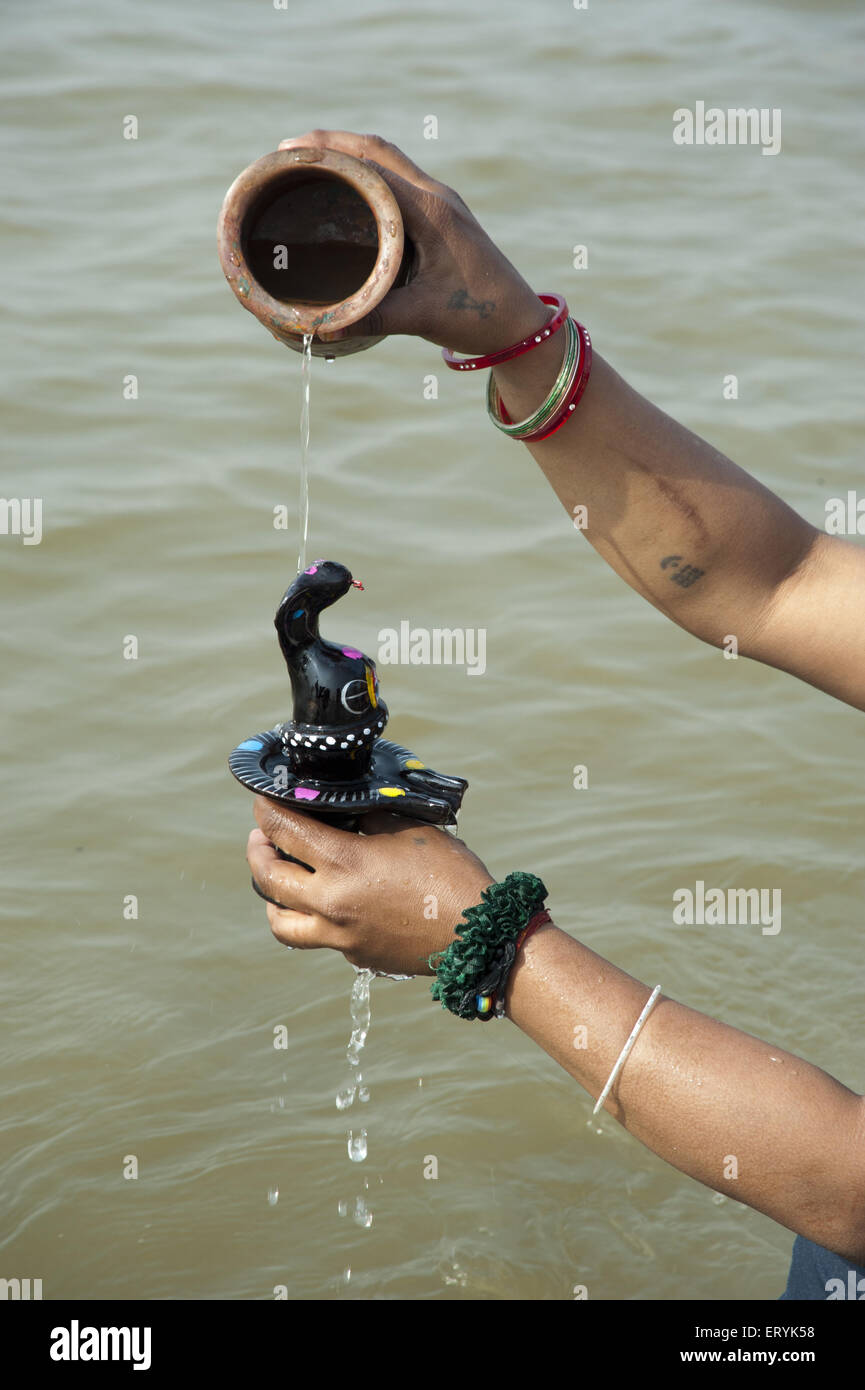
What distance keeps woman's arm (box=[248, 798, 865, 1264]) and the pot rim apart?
73 centimetres

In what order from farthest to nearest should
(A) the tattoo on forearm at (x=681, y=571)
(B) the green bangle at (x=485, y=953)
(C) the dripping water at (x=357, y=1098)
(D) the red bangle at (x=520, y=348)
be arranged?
(C) the dripping water at (x=357, y=1098) < (A) the tattoo on forearm at (x=681, y=571) < (D) the red bangle at (x=520, y=348) < (B) the green bangle at (x=485, y=953)

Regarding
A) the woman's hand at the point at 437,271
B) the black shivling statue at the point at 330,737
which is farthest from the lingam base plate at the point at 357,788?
the woman's hand at the point at 437,271

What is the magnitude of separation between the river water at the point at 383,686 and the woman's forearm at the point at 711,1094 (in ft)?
4.50

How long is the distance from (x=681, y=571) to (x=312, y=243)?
801 millimetres

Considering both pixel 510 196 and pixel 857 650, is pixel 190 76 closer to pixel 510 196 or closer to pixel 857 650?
pixel 510 196

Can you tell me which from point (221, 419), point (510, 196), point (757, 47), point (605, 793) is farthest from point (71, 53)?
point (605, 793)

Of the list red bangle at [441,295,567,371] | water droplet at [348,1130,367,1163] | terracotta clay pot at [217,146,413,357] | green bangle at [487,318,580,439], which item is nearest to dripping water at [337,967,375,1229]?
water droplet at [348,1130,367,1163]

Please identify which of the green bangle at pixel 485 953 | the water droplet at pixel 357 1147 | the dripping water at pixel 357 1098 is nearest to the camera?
the green bangle at pixel 485 953

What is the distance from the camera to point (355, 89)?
8734 mm

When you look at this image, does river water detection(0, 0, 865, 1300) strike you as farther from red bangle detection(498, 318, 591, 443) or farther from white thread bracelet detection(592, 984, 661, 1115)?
red bangle detection(498, 318, 591, 443)

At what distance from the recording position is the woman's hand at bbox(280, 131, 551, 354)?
6.64 ft

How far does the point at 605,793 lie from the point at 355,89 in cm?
566

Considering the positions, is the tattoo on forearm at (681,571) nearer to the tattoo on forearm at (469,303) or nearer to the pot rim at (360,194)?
the tattoo on forearm at (469,303)

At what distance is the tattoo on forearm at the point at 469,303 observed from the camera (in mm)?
2096
